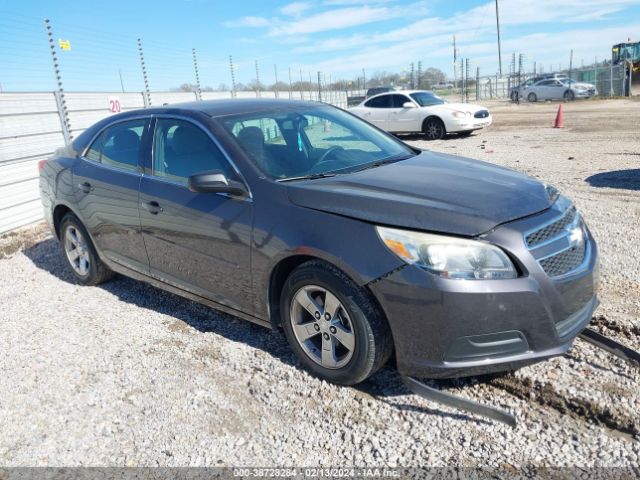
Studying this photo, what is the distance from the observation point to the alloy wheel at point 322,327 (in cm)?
291

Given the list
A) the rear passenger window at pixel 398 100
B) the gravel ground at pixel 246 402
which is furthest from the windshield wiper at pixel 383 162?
the rear passenger window at pixel 398 100

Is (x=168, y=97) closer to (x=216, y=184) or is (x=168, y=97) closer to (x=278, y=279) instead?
(x=216, y=184)

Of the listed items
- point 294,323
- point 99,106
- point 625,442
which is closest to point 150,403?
point 294,323

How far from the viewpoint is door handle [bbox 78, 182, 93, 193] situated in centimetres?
458

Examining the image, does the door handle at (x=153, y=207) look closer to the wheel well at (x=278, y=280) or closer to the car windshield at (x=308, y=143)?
the car windshield at (x=308, y=143)

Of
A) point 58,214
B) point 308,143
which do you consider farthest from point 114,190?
point 308,143

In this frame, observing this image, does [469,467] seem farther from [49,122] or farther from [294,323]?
[49,122]

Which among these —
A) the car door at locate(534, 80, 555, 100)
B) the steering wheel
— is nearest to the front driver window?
the steering wheel

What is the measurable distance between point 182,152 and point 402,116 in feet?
43.6

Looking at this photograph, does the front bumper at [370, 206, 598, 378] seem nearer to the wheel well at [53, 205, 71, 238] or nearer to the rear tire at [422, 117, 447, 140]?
the wheel well at [53, 205, 71, 238]

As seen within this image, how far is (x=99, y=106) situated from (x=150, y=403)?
10387mm

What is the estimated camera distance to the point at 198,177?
3.29 metres

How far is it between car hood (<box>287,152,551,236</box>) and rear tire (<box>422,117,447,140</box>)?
12.6m

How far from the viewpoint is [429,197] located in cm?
286
